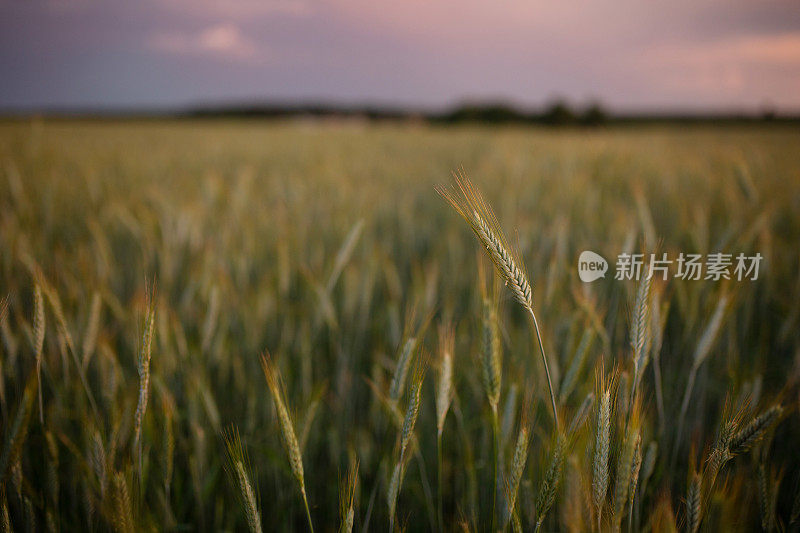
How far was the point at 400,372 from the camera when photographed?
0.55 meters

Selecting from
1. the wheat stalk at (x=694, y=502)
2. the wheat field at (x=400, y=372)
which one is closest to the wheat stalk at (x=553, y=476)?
the wheat field at (x=400, y=372)

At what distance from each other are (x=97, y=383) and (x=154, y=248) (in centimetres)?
57

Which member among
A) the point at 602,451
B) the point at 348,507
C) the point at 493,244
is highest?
the point at 493,244

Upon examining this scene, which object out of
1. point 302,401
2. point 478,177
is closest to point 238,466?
point 302,401

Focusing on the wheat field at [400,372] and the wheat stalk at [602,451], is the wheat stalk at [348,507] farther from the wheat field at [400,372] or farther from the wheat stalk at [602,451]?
the wheat stalk at [602,451]

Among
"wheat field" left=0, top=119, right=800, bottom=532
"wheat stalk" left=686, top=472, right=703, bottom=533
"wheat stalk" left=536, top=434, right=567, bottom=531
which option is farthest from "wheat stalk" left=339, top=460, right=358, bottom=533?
"wheat stalk" left=686, top=472, right=703, bottom=533

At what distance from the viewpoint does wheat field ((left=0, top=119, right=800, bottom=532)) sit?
52cm

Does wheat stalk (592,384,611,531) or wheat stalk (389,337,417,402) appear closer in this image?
wheat stalk (592,384,611,531)

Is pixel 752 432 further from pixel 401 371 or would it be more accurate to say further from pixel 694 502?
pixel 401 371

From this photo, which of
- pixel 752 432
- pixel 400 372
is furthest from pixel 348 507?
pixel 752 432

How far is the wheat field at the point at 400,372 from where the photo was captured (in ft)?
1.69

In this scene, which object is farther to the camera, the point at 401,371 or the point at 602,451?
the point at 401,371

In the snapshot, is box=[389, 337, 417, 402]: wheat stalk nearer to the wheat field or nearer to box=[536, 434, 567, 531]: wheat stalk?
the wheat field

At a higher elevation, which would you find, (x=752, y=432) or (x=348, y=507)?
(x=752, y=432)
